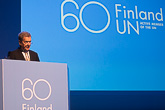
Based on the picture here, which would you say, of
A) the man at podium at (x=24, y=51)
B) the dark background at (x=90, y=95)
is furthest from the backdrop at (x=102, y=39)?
the man at podium at (x=24, y=51)

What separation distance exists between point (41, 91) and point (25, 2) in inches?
90.6

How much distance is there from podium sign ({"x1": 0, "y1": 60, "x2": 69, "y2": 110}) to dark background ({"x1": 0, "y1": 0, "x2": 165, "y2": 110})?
2072mm

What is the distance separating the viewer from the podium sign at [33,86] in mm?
2217

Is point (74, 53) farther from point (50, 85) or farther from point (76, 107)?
point (50, 85)

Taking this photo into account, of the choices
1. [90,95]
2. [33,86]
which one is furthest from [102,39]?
[33,86]

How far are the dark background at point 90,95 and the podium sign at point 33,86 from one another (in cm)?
207

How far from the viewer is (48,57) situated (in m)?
4.49

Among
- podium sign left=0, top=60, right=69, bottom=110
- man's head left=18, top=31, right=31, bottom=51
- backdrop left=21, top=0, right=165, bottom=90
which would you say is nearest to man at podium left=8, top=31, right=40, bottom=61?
man's head left=18, top=31, right=31, bottom=51

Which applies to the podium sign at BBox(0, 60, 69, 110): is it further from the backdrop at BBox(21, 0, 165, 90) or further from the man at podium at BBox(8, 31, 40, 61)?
the backdrop at BBox(21, 0, 165, 90)

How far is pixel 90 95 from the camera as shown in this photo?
199 inches

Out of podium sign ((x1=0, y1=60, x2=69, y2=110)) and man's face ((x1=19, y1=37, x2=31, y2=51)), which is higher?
man's face ((x1=19, y1=37, x2=31, y2=51))

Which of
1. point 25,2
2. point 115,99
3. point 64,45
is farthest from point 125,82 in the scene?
point 25,2

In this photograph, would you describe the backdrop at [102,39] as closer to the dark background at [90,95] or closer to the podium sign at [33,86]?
the dark background at [90,95]

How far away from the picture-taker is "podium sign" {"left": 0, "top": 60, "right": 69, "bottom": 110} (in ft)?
7.27
